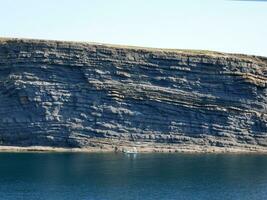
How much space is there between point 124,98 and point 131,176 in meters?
23.4

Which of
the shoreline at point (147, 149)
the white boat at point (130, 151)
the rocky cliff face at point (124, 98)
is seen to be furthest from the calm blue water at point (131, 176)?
the rocky cliff face at point (124, 98)

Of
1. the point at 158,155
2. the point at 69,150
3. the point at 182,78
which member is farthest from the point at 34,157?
the point at 182,78

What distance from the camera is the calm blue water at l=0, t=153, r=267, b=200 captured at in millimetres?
48719

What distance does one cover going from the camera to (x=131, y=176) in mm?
57562

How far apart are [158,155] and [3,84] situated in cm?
2167

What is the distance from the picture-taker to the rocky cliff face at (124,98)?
79.1m

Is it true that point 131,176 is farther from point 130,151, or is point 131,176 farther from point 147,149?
point 147,149

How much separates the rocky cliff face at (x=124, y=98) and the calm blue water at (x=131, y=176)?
492 cm

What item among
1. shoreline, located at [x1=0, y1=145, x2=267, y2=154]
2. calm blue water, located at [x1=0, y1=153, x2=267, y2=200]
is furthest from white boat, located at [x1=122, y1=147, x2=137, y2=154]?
calm blue water, located at [x1=0, y1=153, x2=267, y2=200]

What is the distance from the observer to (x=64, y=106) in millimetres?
79250

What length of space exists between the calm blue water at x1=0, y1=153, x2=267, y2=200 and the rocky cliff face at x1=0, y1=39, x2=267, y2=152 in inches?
194

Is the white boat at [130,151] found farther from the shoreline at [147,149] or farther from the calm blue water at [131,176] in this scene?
the calm blue water at [131,176]

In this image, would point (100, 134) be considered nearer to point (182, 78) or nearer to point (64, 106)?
point (64, 106)

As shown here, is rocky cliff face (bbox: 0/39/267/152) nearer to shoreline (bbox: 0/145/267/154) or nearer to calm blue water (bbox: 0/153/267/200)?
shoreline (bbox: 0/145/267/154)
